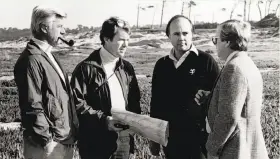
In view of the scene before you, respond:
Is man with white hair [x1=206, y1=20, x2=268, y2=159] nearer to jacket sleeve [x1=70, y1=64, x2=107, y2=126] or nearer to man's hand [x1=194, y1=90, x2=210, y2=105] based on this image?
man's hand [x1=194, y1=90, x2=210, y2=105]

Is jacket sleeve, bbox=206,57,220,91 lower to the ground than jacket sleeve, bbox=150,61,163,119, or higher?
higher

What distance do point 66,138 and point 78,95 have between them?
0.30m

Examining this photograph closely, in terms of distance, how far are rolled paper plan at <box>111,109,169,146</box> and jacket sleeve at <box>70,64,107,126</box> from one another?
10 cm

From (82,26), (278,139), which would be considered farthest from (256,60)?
(82,26)

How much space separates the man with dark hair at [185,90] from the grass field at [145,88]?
3.68 feet

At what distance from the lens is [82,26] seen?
14.9 ft

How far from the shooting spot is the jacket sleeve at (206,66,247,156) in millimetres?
1968

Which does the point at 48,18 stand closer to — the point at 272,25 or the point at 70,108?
the point at 70,108

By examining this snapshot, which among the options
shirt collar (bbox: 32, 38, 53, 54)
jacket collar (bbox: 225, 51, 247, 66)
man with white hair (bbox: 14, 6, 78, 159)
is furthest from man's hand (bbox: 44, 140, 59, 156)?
jacket collar (bbox: 225, 51, 247, 66)

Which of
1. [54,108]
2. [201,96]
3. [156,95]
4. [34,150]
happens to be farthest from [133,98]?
[34,150]

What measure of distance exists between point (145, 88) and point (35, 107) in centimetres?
385

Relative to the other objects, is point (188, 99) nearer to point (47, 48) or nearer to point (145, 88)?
point (47, 48)

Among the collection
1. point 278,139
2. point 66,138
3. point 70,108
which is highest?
point 70,108

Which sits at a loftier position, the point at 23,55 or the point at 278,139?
the point at 23,55
